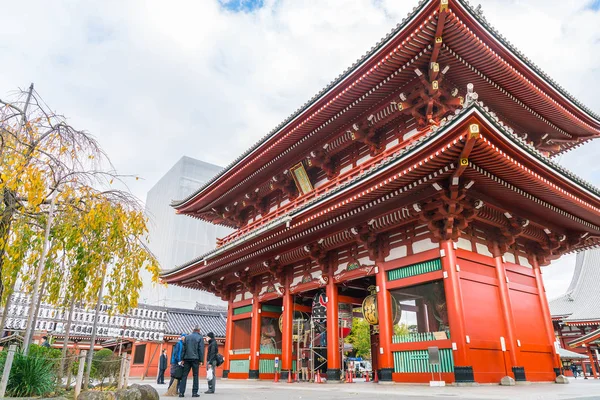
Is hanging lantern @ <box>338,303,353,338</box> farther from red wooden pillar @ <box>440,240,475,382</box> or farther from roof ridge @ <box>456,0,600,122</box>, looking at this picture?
roof ridge @ <box>456,0,600,122</box>

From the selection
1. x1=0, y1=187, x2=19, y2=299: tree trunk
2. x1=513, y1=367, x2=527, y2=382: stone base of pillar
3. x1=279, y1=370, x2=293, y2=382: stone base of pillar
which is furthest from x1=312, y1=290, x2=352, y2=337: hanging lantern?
x1=0, y1=187, x2=19, y2=299: tree trunk

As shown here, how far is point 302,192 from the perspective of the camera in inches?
659

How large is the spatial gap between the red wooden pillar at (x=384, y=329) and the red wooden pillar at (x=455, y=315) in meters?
1.94

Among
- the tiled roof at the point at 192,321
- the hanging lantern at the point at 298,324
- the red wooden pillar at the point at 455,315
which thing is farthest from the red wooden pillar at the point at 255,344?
the tiled roof at the point at 192,321

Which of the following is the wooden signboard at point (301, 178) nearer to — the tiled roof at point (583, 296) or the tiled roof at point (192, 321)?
the tiled roof at point (192, 321)

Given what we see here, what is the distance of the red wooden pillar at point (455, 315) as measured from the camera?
951 cm

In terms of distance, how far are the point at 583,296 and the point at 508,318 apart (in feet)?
80.0

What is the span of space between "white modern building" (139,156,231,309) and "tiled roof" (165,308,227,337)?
17.4 m

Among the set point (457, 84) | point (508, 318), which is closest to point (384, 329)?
point (508, 318)

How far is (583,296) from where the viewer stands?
29359 mm

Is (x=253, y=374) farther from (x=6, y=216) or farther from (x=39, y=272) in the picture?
(x=6, y=216)

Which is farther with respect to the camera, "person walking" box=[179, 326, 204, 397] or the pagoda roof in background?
the pagoda roof in background

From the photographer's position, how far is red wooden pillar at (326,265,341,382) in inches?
513

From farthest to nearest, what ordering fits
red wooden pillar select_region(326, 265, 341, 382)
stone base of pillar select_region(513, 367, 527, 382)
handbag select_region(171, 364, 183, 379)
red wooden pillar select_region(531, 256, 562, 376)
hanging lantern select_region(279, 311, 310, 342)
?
hanging lantern select_region(279, 311, 310, 342) → red wooden pillar select_region(326, 265, 341, 382) → red wooden pillar select_region(531, 256, 562, 376) → stone base of pillar select_region(513, 367, 527, 382) → handbag select_region(171, 364, 183, 379)
